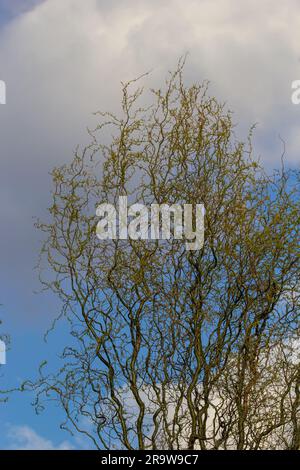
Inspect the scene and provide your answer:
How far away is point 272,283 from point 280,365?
1.10 meters

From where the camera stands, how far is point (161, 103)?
10562 millimetres

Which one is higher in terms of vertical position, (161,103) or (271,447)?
(161,103)

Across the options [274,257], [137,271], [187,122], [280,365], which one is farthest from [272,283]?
[187,122]

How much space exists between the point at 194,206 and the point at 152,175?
0.72 metres

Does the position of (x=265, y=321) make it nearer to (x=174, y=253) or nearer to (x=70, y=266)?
(x=174, y=253)

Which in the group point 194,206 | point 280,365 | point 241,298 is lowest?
point 280,365

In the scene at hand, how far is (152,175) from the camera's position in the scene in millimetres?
10305

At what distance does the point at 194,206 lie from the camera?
33.3 feet

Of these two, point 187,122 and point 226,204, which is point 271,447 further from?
point 187,122
